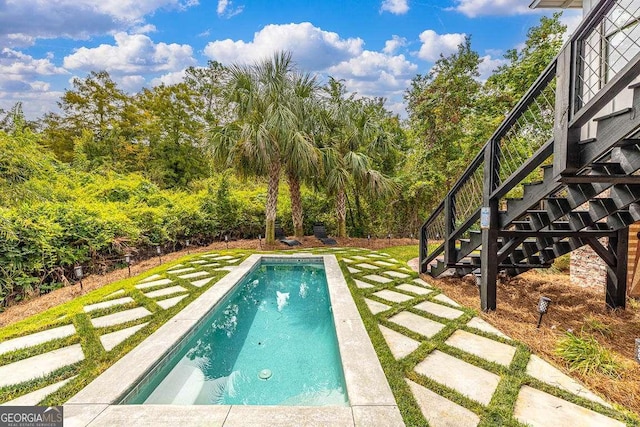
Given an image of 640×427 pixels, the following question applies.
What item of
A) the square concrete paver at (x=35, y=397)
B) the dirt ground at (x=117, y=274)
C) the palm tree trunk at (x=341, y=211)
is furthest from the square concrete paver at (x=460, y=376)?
the palm tree trunk at (x=341, y=211)

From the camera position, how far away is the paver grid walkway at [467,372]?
73.7 inches

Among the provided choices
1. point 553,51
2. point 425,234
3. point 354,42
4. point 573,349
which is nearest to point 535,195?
point 573,349

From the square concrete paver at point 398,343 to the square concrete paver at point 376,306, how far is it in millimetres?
555

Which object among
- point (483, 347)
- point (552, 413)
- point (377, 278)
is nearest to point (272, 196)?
point (377, 278)

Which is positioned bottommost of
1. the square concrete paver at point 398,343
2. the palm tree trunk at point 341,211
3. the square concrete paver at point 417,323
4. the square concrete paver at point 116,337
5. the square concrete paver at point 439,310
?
the square concrete paver at point 398,343

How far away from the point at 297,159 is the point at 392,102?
283 inches

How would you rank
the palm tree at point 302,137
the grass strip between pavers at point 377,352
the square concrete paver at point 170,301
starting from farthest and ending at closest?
the palm tree at point 302,137
the square concrete paver at point 170,301
the grass strip between pavers at point 377,352

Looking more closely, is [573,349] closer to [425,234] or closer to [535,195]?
[535,195]

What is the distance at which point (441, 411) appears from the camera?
6.24 feet

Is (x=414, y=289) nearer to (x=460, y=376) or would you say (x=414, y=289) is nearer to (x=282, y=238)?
(x=460, y=376)

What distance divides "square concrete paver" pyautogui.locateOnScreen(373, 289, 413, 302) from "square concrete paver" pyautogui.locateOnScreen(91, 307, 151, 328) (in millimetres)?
3252

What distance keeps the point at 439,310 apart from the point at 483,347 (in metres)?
0.98

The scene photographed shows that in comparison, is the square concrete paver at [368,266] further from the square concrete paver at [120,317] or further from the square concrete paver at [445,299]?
the square concrete paver at [120,317]

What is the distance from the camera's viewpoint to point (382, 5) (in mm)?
10625
